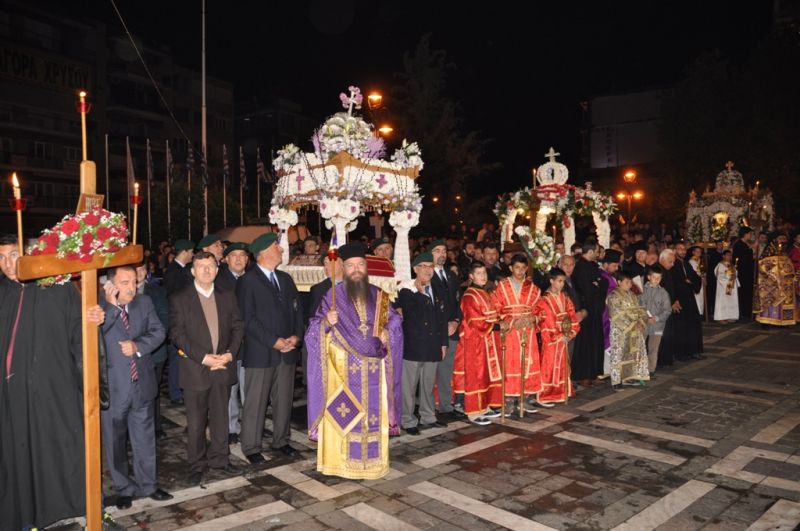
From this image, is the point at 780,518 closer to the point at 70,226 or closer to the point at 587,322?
the point at 587,322

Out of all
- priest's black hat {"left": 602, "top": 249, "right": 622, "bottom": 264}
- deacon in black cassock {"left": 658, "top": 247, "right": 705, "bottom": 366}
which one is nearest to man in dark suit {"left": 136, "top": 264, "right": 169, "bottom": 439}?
priest's black hat {"left": 602, "top": 249, "right": 622, "bottom": 264}

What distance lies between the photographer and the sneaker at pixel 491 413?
7.35m

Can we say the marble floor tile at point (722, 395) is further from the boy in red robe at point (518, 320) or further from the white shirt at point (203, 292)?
the white shirt at point (203, 292)

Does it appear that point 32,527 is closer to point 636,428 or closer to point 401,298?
point 401,298

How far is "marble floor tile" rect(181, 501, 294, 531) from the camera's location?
446cm

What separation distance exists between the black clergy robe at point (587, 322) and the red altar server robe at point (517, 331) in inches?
62.1

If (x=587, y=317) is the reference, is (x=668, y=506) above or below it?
below

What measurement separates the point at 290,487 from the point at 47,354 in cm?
233

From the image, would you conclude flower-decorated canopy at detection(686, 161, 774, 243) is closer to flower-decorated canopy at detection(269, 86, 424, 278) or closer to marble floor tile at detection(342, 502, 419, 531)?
flower-decorated canopy at detection(269, 86, 424, 278)

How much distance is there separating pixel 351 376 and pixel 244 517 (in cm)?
151

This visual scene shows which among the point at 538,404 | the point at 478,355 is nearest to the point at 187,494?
the point at 478,355

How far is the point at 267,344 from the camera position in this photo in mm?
5871

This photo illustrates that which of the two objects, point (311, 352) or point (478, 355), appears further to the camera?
point (478, 355)

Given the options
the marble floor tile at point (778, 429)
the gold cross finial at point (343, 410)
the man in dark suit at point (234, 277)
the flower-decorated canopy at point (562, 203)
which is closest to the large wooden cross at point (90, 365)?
the gold cross finial at point (343, 410)
